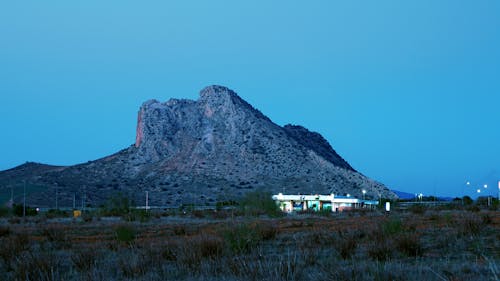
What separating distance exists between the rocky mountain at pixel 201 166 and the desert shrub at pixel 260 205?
39774 mm

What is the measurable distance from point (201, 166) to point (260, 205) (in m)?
55.1

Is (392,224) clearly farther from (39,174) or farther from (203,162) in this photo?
(39,174)

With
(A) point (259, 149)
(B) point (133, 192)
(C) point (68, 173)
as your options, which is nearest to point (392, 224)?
(B) point (133, 192)

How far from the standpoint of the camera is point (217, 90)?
4843 inches

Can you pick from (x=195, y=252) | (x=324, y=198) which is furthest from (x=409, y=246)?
(x=324, y=198)

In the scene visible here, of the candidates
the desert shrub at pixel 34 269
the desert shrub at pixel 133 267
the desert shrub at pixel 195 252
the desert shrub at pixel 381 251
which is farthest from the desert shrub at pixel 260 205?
the desert shrub at pixel 34 269

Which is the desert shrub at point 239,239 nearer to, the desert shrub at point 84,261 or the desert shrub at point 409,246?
the desert shrub at point 84,261

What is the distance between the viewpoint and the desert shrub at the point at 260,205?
4647cm

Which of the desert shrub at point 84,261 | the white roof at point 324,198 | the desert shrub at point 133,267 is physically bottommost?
the white roof at point 324,198

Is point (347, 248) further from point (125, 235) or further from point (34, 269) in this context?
point (125, 235)

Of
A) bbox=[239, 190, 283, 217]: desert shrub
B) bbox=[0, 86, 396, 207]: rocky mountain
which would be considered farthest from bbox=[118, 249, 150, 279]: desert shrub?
bbox=[0, 86, 396, 207]: rocky mountain

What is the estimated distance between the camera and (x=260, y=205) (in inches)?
1981

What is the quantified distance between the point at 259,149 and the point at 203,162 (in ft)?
32.8

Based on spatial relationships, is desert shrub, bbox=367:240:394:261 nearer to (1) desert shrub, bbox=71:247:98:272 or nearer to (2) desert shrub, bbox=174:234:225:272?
(2) desert shrub, bbox=174:234:225:272
